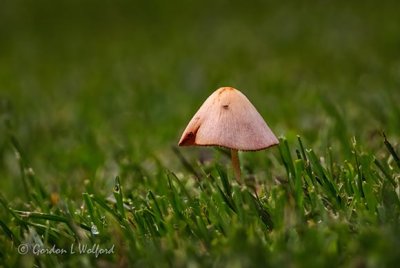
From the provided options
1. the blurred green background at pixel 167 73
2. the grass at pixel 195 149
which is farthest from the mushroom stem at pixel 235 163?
the blurred green background at pixel 167 73

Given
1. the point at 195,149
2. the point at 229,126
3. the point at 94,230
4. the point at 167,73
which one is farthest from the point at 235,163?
the point at 167,73

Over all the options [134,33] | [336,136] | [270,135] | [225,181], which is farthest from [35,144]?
[134,33]

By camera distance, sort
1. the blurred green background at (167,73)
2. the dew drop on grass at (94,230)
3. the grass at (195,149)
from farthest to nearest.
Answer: the blurred green background at (167,73) < the dew drop on grass at (94,230) < the grass at (195,149)

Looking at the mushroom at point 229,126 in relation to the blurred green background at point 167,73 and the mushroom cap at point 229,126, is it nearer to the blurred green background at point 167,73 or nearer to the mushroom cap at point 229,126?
the mushroom cap at point 229,126

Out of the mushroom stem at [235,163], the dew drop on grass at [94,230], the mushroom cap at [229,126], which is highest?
the mushroom cap at [229,126]

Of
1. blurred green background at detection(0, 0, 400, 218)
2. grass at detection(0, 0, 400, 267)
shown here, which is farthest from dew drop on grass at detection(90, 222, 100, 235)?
blurred green background at detection(0, 0, 400, 218)

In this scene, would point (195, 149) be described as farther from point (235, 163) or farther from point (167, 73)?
point (167, 73)

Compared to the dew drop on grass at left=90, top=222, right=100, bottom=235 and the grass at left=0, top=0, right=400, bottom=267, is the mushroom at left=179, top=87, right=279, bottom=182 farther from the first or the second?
the dew drop on grass at left=90, top=222, right=100, bottom=235
